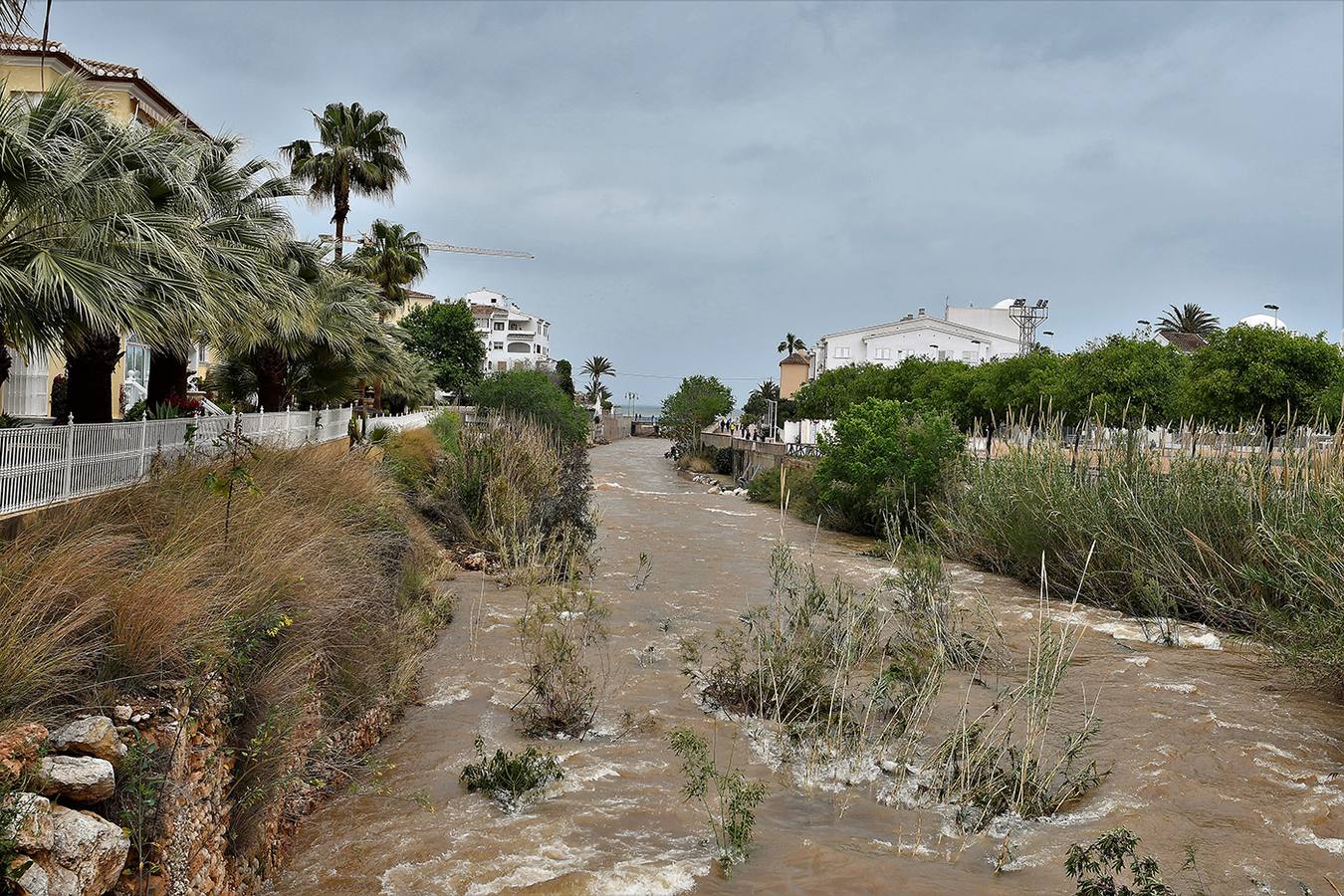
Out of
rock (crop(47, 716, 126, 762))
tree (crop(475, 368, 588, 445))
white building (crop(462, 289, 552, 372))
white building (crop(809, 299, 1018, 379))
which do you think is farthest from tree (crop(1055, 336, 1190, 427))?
white building (crop(462, 289, 552, 372))

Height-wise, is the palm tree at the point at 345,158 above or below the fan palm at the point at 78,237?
above

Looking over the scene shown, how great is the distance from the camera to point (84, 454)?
9672 mm

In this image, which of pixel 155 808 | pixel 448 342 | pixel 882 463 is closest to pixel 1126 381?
pixel 882 463

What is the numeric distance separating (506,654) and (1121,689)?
7554mm

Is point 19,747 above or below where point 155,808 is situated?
above

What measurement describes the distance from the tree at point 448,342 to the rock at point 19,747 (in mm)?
54940

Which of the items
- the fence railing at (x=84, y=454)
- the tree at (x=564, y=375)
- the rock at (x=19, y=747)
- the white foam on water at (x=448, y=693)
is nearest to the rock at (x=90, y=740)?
the rock at (x=19, y=747)

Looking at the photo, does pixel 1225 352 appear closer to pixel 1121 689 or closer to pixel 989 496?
pixel 989 496

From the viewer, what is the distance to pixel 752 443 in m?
53.9

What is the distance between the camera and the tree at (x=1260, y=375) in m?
26.2

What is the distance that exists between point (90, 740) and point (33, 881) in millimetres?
865

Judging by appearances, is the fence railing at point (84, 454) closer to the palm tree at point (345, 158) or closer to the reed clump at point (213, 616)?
the reed clump at point (213, 616)

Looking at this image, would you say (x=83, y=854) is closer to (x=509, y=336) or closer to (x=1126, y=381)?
(x=1126, y=381)

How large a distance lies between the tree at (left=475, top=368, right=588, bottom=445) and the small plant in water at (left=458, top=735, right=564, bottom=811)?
29.9 m
